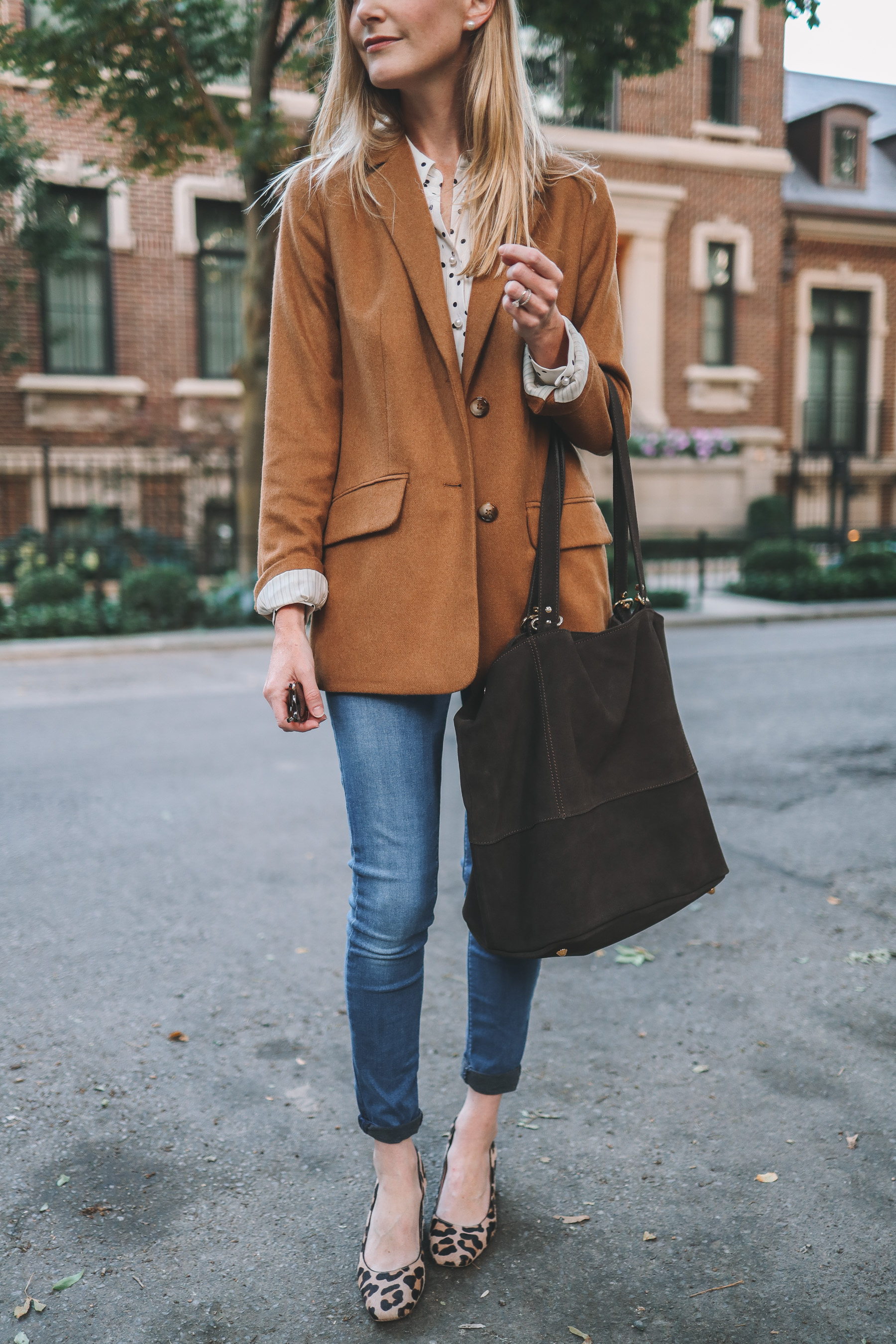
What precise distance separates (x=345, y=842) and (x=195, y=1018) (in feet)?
5.42

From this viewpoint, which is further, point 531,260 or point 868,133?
point 868,133

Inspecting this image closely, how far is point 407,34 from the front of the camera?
1882 mm

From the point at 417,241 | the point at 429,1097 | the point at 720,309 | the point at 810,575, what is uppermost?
the point at 720,309

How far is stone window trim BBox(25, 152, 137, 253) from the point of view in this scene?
15.9 m

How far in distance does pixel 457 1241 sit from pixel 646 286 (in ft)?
62.5

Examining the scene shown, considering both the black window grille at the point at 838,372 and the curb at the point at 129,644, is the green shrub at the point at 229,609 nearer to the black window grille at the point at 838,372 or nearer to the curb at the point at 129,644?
the curb at the point at 129,644

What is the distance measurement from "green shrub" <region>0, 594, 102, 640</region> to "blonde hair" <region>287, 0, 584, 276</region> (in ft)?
32.2

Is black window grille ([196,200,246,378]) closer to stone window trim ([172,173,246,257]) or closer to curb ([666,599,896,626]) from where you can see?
stone window trim ([172,173,246,257])

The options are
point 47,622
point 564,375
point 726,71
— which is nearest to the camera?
point 564,375

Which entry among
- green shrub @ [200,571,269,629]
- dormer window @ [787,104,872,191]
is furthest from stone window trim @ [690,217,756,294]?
green shrub @ [200,571,269,629]

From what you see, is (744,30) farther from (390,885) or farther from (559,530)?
(390,885)

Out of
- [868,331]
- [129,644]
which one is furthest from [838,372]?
[129,644]

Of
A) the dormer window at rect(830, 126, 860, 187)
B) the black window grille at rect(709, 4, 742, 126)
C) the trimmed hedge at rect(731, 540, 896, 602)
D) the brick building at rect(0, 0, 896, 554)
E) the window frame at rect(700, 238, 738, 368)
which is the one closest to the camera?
the trimmed hedge at rect(731, 540, 896, 602)

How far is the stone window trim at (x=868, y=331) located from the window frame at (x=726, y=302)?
5.21ft
